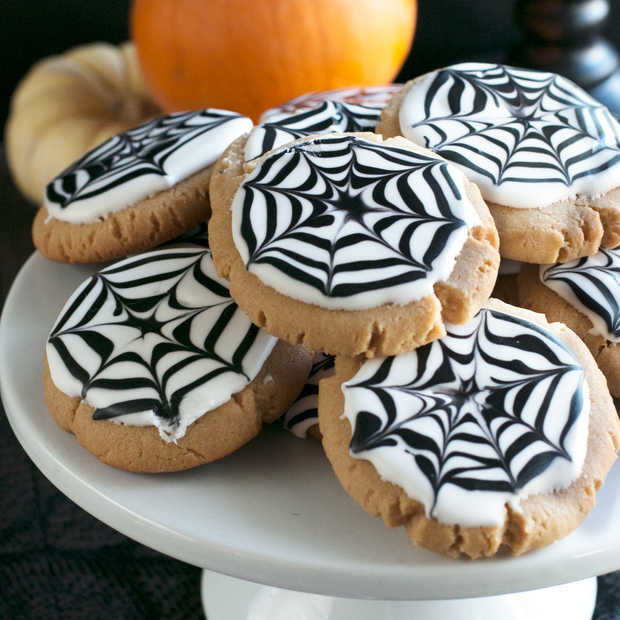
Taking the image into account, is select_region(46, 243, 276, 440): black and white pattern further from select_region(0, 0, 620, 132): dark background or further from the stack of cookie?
select_region(0, 0, 620, 132): dark background

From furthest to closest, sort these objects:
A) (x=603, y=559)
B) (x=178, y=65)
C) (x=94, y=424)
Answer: (x=178, y=65) < (x=94, y=424) < (x=603, y=559)

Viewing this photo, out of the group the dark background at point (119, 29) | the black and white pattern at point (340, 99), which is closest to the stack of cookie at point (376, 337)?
the black and white pattern at point (340, 99)

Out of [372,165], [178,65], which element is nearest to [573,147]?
[372,165]

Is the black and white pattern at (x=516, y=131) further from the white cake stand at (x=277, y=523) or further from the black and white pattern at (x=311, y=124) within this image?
the white cake stand at (x=277, y=523)

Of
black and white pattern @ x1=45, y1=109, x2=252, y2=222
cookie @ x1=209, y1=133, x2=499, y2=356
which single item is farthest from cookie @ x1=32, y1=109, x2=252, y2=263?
cookie @ x1=209, y1=133, x2=499, y2=356

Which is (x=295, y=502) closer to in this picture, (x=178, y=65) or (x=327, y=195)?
(x=327, y=195)

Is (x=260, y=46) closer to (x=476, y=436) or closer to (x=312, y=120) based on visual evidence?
(x=312, y=120)

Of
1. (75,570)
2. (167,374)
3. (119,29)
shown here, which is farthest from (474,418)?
(119,29)
